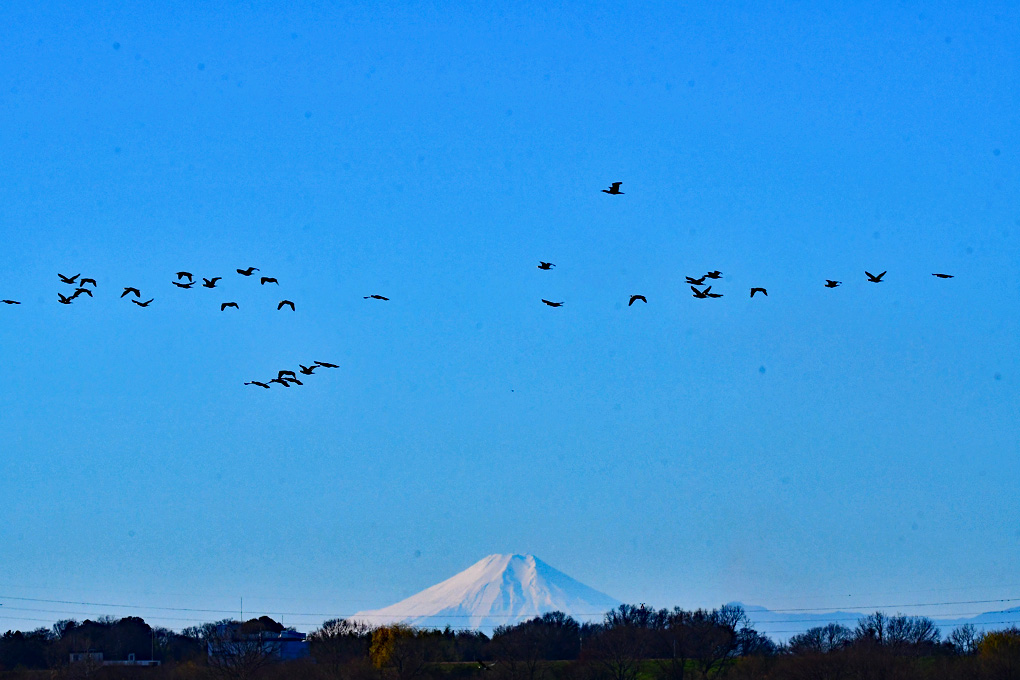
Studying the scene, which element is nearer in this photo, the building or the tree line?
the tree line

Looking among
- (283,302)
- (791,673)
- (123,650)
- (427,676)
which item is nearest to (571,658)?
(427,676)

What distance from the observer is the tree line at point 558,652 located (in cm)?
11856

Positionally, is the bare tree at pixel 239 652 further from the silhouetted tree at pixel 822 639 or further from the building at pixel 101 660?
the silhouetted tree at pixel 822 639

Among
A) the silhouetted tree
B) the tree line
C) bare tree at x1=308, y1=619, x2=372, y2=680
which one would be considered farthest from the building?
the silhouetted tree

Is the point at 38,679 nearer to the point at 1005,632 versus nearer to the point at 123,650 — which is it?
the point at 123,650

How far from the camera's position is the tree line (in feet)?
389

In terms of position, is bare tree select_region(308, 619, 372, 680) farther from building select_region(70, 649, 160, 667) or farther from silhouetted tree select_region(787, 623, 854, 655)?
silhouetted tree select_region(787, 623, 854, 655)

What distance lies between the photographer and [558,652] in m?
157

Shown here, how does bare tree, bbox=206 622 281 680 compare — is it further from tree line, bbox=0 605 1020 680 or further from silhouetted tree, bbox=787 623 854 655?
silhouetted tree, bbox=787 623 854 655

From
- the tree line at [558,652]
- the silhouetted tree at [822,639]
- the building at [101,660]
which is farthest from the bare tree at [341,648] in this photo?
the silhouetted tree at [822,639]

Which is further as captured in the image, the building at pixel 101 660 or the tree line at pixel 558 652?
the building at pixel 101 660

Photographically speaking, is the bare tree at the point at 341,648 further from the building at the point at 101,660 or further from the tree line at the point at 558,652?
the building at the point at 101,660

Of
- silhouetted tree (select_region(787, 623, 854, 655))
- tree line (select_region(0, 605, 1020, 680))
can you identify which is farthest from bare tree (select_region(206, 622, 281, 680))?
silhouetted tree (select_region(787, 623, 854, 655))

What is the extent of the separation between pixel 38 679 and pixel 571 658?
177 ft
